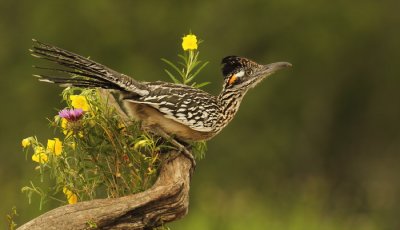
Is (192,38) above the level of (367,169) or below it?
above

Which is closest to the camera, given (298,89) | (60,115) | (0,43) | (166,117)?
(60,115)

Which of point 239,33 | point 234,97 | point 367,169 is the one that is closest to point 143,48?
point 239,33

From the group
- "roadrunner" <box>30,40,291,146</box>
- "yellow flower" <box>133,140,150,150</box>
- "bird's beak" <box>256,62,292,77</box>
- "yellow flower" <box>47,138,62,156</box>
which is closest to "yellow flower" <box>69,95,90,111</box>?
"roadrunner" <box>30,40,291,146</box>

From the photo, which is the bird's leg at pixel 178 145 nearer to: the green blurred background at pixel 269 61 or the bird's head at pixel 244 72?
the bird's head at pixel 244 72

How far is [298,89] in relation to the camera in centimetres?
2500

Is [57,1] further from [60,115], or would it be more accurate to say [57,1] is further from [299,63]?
[60,115]

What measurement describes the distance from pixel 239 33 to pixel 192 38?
16050 mm

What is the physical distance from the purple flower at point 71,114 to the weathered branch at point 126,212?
→ 49cm

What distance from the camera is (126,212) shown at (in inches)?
264

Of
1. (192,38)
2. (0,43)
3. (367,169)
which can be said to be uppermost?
(0,43)

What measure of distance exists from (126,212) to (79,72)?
2.83 feet

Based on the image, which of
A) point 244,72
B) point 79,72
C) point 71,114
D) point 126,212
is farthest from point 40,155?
point 244,72

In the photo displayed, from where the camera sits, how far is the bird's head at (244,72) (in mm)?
7945

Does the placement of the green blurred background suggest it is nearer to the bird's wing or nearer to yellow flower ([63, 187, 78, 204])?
the bird's wing
